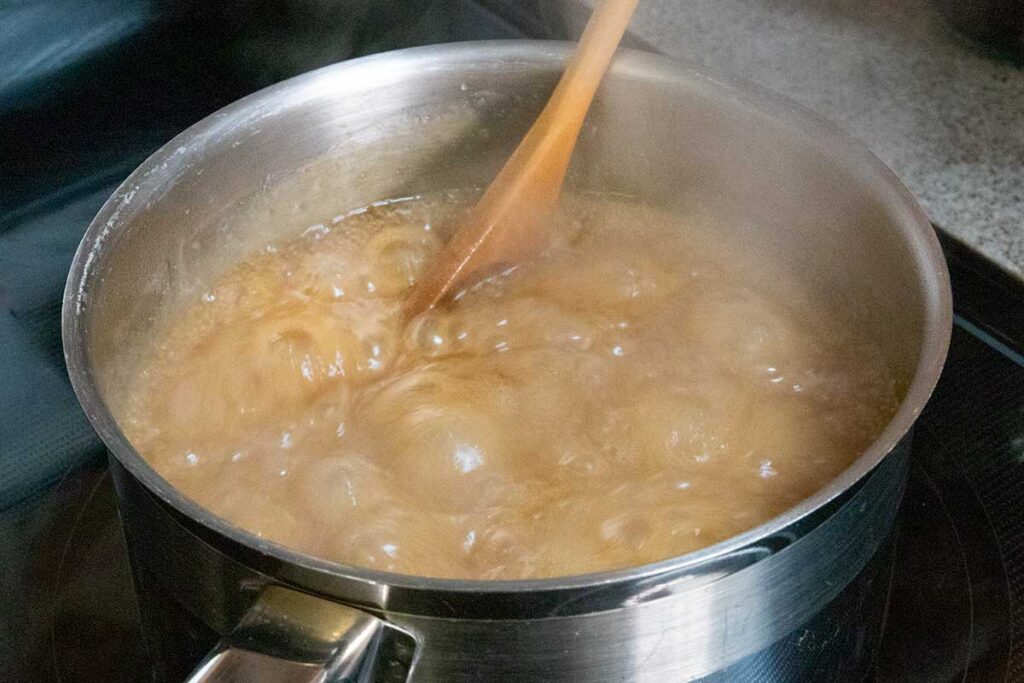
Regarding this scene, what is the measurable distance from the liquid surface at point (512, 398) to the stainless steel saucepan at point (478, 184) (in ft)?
0.15

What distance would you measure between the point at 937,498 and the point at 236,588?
0.65 meters

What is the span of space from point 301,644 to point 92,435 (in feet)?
1.86

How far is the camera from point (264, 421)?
3.28 feet

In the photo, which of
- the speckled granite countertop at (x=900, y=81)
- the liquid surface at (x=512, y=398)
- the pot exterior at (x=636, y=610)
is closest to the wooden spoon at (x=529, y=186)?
the liquid surface at (x=512, y=398)

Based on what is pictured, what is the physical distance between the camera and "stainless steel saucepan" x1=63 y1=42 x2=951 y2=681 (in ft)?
2.01

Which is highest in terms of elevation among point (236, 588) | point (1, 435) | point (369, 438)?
point (236, 588)

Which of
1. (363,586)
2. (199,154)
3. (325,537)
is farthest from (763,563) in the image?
(199,154)

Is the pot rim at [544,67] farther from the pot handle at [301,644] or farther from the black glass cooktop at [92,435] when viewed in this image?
the black glass cooktop at [92,435]

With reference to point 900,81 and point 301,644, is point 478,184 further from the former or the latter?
point 301,644

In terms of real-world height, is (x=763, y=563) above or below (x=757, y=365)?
above

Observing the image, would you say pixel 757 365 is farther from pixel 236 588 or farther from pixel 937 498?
pixel 236 588

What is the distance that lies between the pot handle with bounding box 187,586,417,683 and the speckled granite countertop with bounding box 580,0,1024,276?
29.4 inches

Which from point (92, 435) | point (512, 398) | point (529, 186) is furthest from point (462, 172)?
point (92, 435)

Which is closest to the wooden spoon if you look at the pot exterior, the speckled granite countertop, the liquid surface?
the liquid surface
